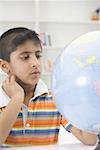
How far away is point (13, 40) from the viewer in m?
1.22

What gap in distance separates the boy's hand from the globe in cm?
34

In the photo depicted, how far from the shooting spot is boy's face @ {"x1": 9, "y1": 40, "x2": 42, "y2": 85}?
115 cm

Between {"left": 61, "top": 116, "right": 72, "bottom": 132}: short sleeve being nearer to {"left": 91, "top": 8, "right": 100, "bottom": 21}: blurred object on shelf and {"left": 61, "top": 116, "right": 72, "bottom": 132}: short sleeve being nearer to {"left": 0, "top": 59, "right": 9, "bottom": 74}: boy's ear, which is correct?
{"left": 0, "top": 59, "right": 9, "bottom": 74}: boy's ear

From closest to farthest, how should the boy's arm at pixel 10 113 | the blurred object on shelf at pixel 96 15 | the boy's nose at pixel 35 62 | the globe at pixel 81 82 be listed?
the globe at pixel 81 82
the boy's arm at pixel 10 113
the boy's nose at pixel 35 62
the blurred object on shelf at pixel 96 15

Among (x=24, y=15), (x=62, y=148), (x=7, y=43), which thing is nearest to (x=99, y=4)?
(x=24, y=15)

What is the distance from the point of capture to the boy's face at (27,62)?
1149 mm

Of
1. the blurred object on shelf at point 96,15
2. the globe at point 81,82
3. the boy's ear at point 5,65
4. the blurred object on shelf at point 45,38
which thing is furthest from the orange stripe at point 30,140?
the blurred object on shelf at point 96,15

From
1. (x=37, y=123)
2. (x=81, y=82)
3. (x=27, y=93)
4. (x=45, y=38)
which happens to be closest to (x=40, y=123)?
(x=37, y=123)

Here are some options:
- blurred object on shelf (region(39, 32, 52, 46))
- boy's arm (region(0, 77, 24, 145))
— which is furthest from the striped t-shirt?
blurred object on shelf (region(39, 32, 52, 46))

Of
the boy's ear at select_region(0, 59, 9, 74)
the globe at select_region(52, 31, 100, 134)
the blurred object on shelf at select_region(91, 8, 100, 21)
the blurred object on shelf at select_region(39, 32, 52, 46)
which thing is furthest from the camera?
the blurred object on shelf at select_region(91, 8, 100, 21)

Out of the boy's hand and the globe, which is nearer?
the globe

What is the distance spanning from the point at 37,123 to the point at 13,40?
13.0 inches

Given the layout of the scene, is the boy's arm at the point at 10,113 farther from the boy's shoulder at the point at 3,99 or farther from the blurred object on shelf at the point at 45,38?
the blurred object on shelf at the point at 45,38

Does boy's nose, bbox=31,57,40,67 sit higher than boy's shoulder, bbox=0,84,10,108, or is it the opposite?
boy's nose, bbox=31,57,40,67
